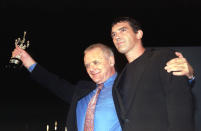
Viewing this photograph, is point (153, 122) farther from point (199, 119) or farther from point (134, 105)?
point (199, 119)

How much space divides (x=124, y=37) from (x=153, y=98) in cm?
54

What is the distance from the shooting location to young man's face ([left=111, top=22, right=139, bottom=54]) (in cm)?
179

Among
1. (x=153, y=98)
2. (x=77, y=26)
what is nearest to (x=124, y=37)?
(x=153, y=98)

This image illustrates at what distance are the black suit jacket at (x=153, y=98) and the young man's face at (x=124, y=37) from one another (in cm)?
17

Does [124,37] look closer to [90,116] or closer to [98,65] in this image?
[98,65]

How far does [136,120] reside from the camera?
147 cm

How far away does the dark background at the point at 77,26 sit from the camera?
470 cm

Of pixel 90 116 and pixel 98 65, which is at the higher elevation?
pixel 98 65

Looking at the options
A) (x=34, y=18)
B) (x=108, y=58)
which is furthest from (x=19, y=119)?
(x=108, y=58)

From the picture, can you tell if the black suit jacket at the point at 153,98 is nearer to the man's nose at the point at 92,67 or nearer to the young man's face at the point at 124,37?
the young man's face at the point at 124,37

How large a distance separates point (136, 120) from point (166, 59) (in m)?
0.41

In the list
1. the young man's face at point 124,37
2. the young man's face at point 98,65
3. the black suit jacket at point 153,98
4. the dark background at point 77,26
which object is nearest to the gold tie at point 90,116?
the young man's face at point 98,65

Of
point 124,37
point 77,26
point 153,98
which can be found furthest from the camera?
point 77,26

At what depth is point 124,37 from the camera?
180cm
